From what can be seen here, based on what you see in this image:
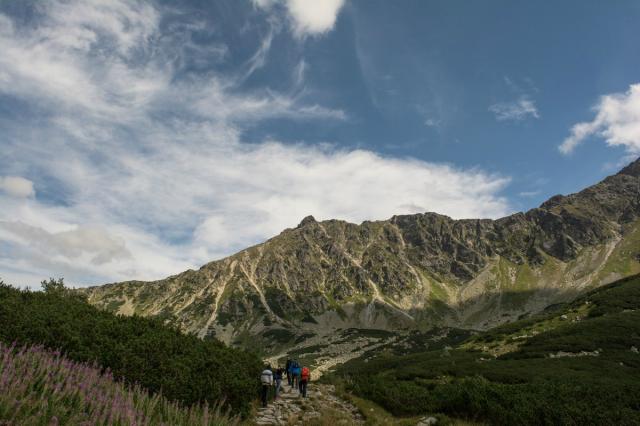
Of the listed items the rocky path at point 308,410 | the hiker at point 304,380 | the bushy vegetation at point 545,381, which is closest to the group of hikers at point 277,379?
the hiker at point 304,380

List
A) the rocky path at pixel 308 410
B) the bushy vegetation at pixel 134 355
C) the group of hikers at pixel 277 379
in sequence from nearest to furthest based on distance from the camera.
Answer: the bushy vegetation at pixel 134 355, the rocky path at pixel 308 410, the group of hikers at pixel 277 379

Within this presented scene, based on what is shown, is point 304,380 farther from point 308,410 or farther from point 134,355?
point 134,355

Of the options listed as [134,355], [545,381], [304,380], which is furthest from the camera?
[545,381]

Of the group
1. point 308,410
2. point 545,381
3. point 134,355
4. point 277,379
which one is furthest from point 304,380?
point 545,381

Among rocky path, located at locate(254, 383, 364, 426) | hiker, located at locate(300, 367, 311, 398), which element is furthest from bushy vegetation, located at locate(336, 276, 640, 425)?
hiker, located at locate(300, 367, 311, 398)

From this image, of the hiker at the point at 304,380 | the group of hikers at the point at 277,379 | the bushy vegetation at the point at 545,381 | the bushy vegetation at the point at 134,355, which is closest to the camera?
the bushy vegetation at the point at 134,355

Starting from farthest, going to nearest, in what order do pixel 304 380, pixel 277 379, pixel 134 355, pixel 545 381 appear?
pixel 545 381 → pixel 277 379 → pixel 304 380 → pixel 134 355

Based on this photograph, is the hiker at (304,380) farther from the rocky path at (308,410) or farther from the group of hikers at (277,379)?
the rocky path at (308,410)

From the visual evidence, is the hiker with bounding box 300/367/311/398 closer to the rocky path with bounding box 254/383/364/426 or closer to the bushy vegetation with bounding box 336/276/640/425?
the rocky path with bounding box 254/383/364/426

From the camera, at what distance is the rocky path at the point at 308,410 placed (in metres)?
16.0

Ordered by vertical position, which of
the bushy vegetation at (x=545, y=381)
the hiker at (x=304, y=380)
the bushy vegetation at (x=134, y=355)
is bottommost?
the bushy vegetation at (x=545, y=381)

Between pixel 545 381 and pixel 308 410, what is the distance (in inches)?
712

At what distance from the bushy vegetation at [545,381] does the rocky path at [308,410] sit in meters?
3.25

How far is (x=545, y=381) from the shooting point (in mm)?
26672
